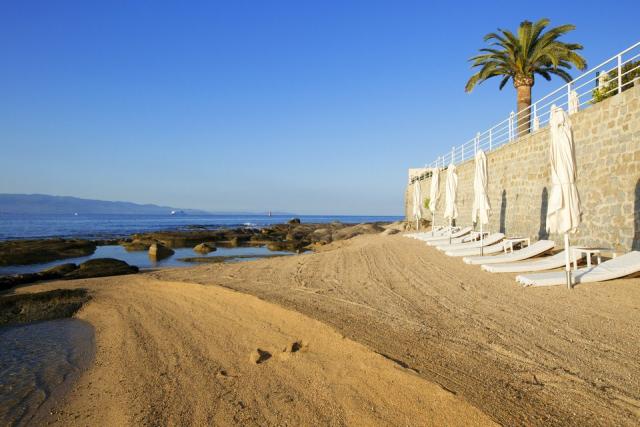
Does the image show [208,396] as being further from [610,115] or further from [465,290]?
[610,115]

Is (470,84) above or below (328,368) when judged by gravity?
above

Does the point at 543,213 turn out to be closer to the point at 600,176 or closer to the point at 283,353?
the point at 600,176

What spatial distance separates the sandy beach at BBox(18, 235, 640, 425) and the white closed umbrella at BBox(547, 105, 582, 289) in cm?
107

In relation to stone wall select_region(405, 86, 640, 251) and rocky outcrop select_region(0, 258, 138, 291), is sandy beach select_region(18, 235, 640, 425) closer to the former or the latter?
stone wall select_region(405, 86, 640, 251)

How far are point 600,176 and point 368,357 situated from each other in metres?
7.71

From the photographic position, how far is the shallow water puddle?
3.89 meters

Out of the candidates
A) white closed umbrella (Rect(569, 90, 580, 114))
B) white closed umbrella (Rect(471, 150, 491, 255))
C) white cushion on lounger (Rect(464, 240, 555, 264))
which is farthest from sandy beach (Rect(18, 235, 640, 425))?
white closed umbrella (Rect(569, 90, 580, 114))

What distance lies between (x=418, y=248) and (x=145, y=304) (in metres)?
A: 9.24

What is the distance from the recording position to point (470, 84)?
19469 millimetres

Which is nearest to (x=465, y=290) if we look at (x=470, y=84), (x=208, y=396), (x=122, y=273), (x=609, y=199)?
(x=609, y=199)

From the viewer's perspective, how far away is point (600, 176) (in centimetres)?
878

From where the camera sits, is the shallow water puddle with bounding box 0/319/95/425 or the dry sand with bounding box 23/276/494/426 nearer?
the dry sand with bounding box 23/276/494/426

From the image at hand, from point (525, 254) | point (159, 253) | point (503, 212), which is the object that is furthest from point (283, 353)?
point (159, 253)

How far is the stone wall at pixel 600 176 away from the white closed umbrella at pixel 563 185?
1844 mm
